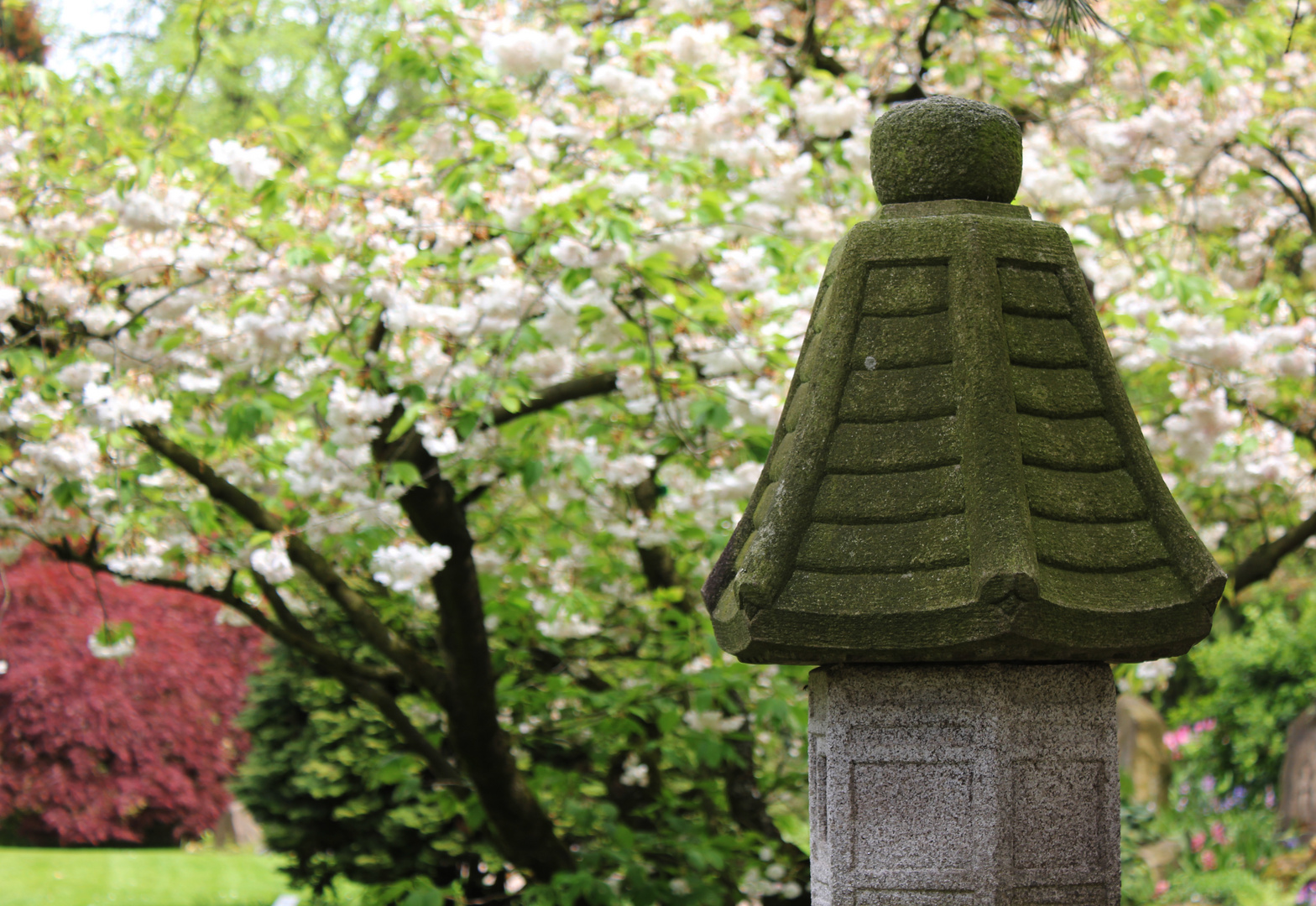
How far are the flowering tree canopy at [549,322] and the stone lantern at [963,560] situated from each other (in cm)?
158

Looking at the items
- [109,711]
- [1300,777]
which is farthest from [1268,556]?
[109,711]

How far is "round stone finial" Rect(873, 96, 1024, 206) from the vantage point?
7.53 ft

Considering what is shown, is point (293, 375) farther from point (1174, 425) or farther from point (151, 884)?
point (151, 884)

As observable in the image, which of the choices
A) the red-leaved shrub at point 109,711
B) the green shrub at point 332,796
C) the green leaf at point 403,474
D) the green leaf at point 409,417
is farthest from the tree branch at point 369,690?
the red-leaved shrub at point 109,711

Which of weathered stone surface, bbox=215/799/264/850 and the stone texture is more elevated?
weathered stone surface, bbox=215/799/264/850

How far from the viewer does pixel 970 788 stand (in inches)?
84.3

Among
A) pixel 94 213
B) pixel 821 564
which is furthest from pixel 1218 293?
pixel 94 213

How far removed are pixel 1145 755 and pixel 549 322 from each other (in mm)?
9513

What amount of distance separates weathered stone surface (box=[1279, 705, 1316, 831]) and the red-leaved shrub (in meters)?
10.2

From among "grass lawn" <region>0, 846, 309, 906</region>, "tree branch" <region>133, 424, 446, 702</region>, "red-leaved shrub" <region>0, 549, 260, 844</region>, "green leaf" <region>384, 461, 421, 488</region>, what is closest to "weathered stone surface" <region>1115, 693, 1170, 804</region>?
"grass lawn" <region>0, 846, 309, 906</region>

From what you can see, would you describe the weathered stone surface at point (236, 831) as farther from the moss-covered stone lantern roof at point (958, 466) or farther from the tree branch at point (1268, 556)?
the moss-covered stone lantern roof at point (958, 466)

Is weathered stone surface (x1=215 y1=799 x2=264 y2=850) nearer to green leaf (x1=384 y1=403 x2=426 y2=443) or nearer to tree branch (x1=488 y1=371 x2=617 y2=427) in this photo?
tree branch (x1=488 y1=371 x2=617 y2=427)

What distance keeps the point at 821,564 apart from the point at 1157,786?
426 inches

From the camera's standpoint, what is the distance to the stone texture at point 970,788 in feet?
6.98
